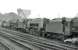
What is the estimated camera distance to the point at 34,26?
10242 millimetres

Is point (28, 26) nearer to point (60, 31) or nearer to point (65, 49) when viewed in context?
point (60, 31)

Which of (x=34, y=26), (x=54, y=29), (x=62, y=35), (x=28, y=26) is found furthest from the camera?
(x=28, y=26)

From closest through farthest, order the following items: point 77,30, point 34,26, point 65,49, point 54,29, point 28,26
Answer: point 65,49 → point 77,30 → point 54,29 → point 34,26 → point 28,26

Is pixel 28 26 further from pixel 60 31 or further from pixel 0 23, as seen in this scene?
pixel 0 23

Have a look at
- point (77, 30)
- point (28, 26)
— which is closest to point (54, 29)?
point (77, 30)

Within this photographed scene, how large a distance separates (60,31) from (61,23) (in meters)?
0.54

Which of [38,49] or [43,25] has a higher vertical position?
[43,25]

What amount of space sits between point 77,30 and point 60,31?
111cm

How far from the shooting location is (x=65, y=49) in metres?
4.49

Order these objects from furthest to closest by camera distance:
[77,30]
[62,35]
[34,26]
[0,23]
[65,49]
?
[0,23], [34,26], [62,35], [77,30], [65,49]

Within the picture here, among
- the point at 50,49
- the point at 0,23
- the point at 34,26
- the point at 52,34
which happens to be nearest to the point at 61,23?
the point at 52,34

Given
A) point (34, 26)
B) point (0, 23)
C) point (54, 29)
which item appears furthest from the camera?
point (0, 23)

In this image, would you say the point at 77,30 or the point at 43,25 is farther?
the point at 43,25

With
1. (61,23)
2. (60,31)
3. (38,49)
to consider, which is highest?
(61,23)
